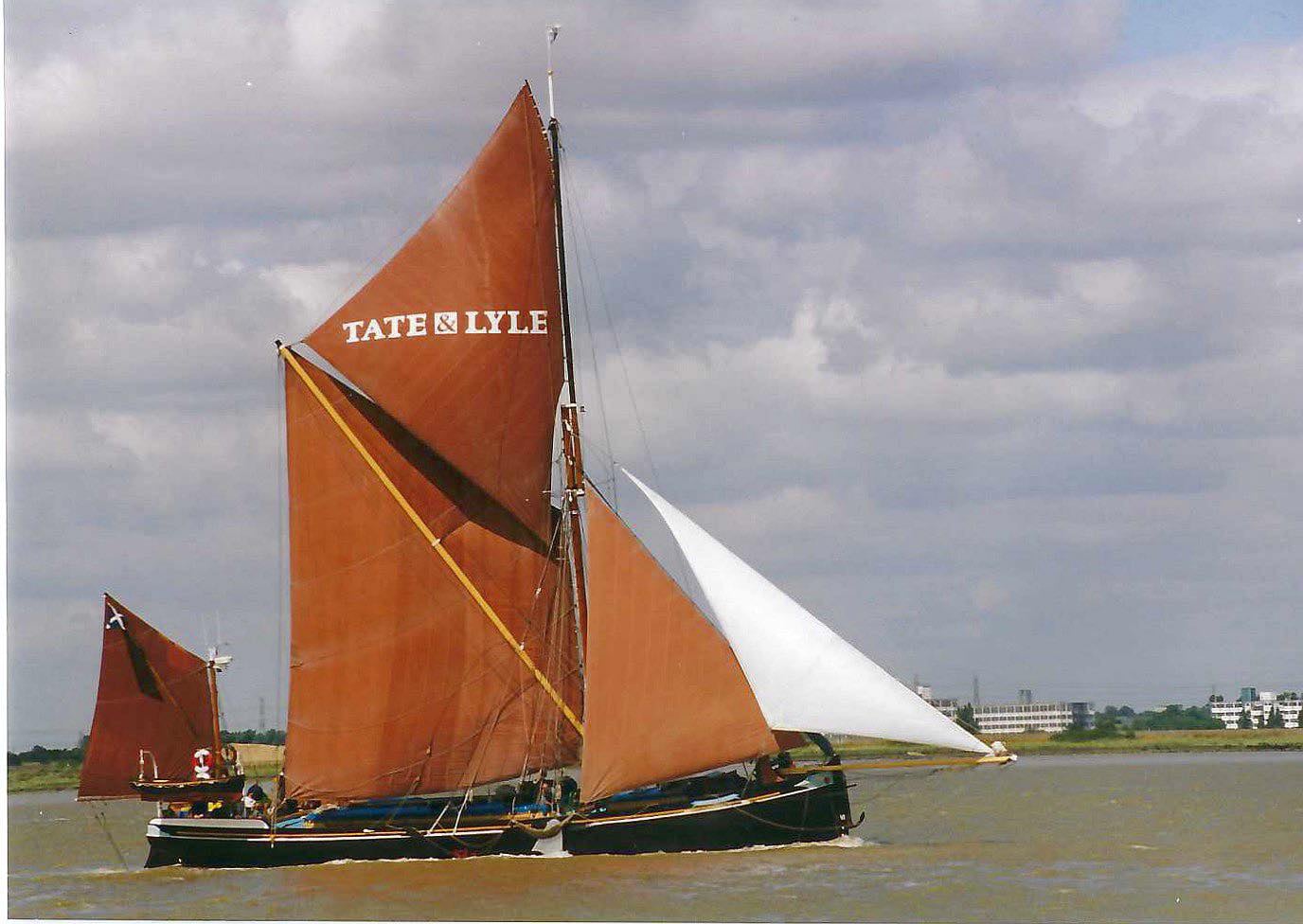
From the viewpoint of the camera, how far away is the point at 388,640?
5200 cm

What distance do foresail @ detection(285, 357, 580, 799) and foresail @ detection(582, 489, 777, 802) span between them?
2.82 m

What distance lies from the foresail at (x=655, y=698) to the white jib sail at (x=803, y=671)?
23.5 inches

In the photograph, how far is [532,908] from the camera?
143 ft

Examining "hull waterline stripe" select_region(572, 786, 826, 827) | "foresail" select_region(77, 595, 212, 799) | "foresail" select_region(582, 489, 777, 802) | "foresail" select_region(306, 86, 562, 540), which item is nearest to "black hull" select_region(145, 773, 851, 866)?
Answer: "hull waterline stripe" select_region(572, 786, 826, 827)

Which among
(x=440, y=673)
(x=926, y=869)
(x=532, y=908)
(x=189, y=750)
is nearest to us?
(x=532, y=908)

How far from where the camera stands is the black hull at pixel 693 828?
49.9 m

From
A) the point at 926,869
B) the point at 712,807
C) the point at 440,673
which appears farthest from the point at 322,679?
the point at 926,869

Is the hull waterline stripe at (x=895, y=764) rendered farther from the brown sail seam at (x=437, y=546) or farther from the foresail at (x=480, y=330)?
the foresail at (x=480, y=330)

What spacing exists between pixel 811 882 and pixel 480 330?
15.7m

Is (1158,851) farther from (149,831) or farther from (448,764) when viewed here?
(149,831)

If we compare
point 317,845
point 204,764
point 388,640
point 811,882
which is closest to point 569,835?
point 317,845

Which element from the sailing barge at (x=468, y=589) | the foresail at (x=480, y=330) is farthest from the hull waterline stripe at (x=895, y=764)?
the foresail at (x=480, y=330)

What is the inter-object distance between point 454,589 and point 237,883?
848 centimetres

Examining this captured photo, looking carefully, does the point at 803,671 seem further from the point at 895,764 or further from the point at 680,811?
the point at 680,811
